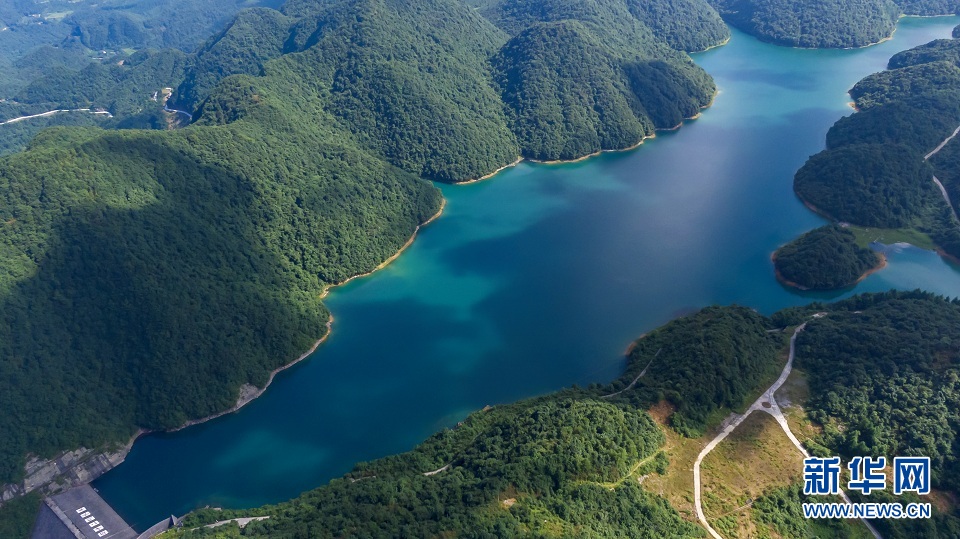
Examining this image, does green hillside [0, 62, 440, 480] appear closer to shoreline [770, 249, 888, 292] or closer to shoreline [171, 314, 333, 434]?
shoreline [171, 314, 333, 434]

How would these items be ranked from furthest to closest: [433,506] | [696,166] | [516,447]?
1. [696,166]
2. [516,447]
3. [433,506]

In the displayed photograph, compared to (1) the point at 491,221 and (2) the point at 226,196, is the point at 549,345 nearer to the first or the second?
(1) the point at 491,221

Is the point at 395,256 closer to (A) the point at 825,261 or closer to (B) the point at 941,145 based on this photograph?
(A) the point at 825,261

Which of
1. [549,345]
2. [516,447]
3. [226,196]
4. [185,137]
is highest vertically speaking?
[185,137]

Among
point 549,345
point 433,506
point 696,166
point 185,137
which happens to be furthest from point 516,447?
point 696,166

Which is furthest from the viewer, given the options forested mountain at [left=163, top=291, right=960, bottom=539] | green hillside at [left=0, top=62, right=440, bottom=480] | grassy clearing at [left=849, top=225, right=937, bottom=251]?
grassy clearing at [left=849, top=225, right=937, bottom=251]

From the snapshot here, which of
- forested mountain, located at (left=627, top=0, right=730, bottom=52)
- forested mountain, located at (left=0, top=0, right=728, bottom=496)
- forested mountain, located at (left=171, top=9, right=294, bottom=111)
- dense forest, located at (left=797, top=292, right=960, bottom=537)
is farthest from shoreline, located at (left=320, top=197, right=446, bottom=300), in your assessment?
forested mountain, located at (left=627, top=0, right=730, bottom=52)
